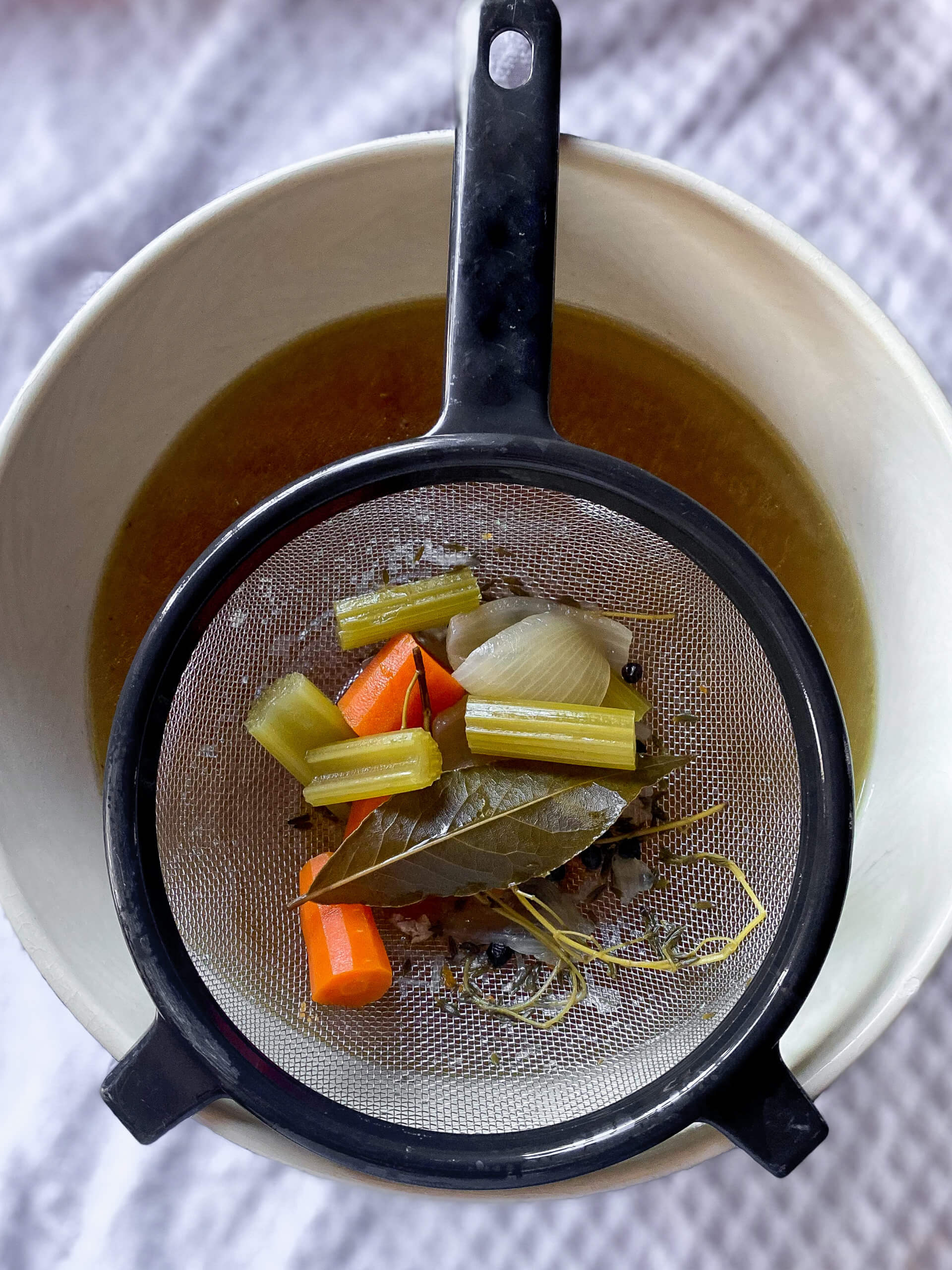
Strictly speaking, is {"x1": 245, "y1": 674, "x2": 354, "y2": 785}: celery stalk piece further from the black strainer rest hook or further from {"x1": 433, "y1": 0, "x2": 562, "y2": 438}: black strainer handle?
{"x1": 433, "y1": 0, "x2": 562, "y2": 438}: black strainer handle

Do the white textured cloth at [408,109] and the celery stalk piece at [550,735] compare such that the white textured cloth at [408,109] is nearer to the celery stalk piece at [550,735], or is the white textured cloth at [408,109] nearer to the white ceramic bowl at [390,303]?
the white ceramic bowl at [390,303]

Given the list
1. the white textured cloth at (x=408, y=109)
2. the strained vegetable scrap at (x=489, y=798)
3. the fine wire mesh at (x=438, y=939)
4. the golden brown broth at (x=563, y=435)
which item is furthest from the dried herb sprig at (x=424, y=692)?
the white textured cloth at (x=408, y=109)

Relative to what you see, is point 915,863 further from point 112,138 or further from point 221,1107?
point 112,138

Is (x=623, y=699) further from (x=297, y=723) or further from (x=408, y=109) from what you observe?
(x=408, y=109)

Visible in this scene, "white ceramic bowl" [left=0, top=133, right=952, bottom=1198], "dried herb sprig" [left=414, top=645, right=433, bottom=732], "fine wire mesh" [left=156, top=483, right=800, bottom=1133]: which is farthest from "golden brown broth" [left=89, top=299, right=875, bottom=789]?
"dried herb sprig" [left=414, top=645, right=433, bottom=732]

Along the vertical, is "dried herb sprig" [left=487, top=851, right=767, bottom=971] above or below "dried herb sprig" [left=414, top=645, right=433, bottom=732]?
below

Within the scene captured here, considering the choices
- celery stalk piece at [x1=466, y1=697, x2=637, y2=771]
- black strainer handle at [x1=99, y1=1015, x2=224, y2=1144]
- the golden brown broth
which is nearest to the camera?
black strainer handle at [x1=99, y1=1015, x2=224, y2=1144]

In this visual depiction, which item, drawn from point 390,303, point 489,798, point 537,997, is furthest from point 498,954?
point 390,303
